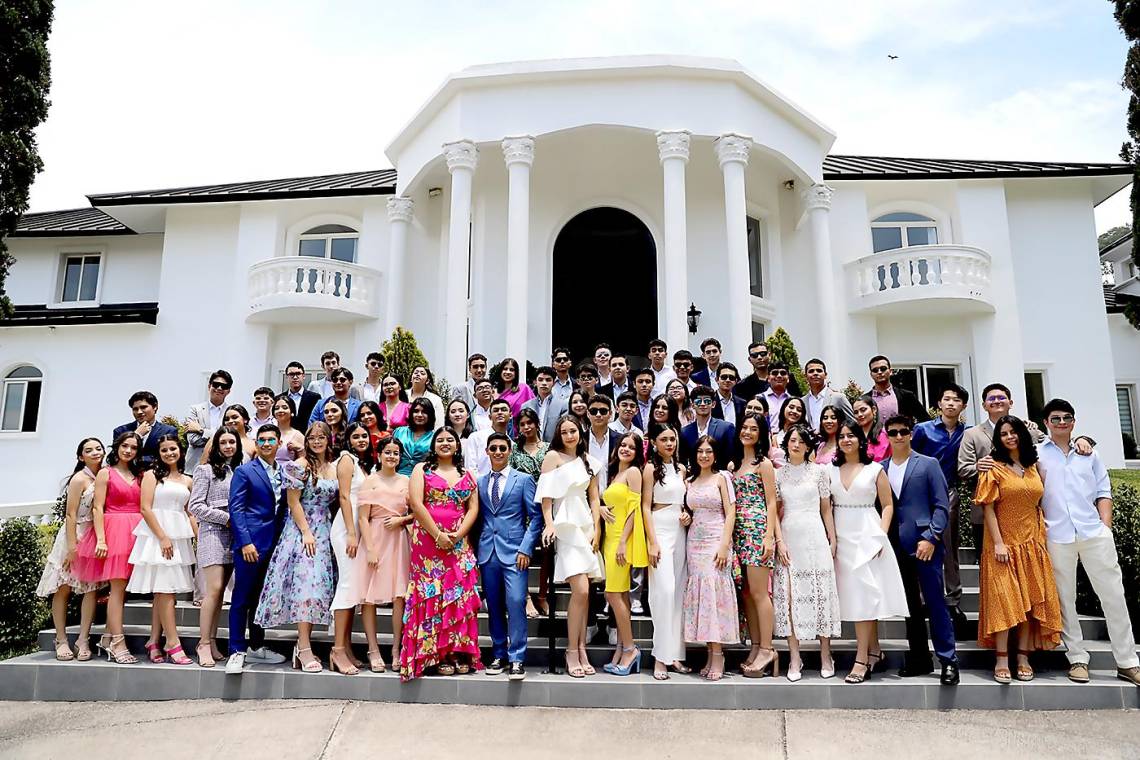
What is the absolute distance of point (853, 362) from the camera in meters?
15.5

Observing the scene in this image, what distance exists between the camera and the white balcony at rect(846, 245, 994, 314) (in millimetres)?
14688

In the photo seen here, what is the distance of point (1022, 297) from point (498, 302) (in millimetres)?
11851

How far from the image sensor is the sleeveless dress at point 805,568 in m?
5.37

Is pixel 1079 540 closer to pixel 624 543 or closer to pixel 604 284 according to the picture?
pixel 624 543

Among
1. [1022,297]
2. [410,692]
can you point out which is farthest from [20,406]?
[1022,297]

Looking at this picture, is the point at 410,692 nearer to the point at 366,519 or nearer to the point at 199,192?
the point at 366,519

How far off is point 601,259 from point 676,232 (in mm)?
3045

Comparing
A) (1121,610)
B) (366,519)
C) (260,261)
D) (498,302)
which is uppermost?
(260,261)

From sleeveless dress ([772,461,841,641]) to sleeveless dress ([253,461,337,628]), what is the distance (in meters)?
3.65

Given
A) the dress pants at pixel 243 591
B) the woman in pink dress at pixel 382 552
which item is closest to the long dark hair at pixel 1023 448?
the woman in pink dress at pixel 382 552

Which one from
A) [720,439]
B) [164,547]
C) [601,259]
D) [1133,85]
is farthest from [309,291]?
[1133,85]

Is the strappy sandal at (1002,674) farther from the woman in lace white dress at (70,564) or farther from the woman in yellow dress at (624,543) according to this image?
the woman in lace white dress at (70,564)

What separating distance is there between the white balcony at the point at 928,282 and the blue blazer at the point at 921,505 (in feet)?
34.6

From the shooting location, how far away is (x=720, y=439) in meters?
6.39
